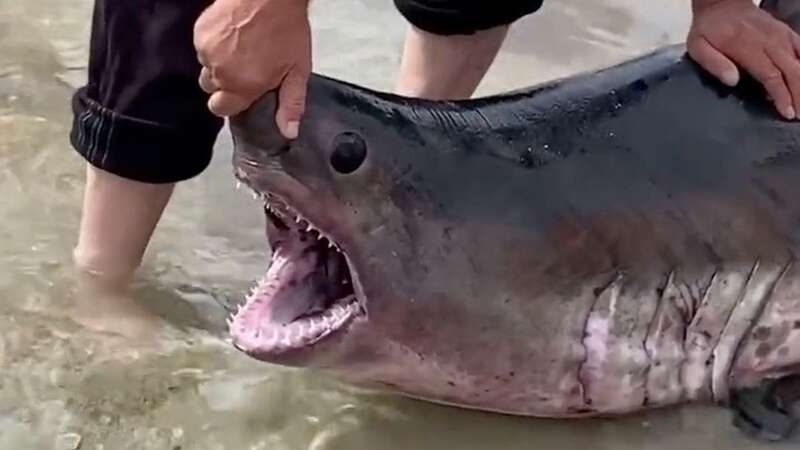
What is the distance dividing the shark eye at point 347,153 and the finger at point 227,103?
12 cm

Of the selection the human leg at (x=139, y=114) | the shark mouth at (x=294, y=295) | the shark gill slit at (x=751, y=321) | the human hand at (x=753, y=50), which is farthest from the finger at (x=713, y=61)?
the human leg at (x=139, y=114)

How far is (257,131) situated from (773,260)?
612 millimetres

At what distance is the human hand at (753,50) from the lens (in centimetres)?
194

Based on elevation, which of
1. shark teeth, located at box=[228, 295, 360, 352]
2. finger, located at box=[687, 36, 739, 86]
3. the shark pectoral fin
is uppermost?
finger, located at box=[687, 36, 739, 86]

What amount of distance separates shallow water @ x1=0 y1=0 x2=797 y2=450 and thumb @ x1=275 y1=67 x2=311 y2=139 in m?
0.39

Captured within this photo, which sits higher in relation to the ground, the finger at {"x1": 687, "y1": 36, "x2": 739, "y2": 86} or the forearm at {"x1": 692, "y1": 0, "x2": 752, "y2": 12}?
the forearm at {"x1": 692, "y1": 0, "x2": 752, "y2": 12}

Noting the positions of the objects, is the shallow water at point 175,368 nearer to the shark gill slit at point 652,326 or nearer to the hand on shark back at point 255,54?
the shark gill slit at point 652,326

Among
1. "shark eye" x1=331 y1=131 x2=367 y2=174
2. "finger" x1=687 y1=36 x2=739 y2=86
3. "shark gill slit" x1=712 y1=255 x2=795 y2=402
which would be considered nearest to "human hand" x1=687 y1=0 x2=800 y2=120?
"finger" x1=687 y1=36 x2=739 y2=86

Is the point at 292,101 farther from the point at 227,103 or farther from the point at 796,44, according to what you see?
the point at 796,44

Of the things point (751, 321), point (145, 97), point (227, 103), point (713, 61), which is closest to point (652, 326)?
point (751, 321)

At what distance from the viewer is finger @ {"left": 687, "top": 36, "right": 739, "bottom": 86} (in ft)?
6.36

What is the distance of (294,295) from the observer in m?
1.86

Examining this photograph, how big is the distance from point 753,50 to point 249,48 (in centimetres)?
62

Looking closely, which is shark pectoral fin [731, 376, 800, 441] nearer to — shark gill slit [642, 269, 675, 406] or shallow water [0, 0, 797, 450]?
shallow water [0, 0, 797, 450]
